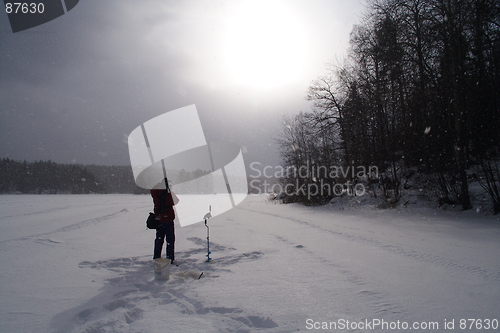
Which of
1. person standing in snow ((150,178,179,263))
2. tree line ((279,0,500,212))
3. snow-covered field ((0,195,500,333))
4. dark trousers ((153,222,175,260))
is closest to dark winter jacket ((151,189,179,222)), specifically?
person standing in snow ((150,178,179,263))

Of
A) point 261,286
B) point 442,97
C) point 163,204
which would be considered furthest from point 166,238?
point 442,97

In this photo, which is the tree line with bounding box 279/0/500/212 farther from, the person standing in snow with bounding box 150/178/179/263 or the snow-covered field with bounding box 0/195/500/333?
the person standing in snow with bounding box 150/178/179/263

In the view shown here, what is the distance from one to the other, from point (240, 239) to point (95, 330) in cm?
546

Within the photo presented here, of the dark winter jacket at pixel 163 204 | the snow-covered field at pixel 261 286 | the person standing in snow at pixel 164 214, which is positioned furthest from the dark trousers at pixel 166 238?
the snow-covered field at pixel 261 286

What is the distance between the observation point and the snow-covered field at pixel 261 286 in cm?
303

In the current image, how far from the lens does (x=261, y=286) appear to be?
4109mm

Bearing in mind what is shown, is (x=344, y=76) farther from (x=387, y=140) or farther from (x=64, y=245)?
(x=64, y=245)

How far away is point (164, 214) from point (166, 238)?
0.51m

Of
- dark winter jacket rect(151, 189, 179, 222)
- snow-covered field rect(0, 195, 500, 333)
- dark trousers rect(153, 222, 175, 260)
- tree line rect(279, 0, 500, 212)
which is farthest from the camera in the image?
tree line rect(279, 0, 500, 212)

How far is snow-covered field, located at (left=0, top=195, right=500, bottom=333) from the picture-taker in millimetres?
3027

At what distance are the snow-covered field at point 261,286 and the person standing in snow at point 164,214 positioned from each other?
0.47 metres

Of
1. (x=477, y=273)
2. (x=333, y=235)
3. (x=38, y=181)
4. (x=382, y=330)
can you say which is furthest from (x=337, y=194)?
(x=38, y=181)

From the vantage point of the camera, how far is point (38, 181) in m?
79.4

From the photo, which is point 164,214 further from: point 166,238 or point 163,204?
point 166,238
